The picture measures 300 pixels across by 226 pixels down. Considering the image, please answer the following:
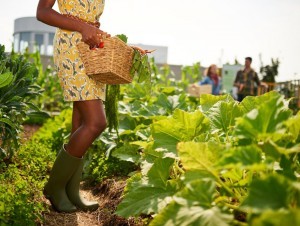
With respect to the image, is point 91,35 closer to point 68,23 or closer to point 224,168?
point 68,23

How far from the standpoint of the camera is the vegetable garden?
4.73ft

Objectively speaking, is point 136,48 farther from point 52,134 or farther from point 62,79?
point 52,134

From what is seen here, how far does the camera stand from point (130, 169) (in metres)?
3.75

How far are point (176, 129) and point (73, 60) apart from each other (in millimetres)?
757

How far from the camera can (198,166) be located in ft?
5.80

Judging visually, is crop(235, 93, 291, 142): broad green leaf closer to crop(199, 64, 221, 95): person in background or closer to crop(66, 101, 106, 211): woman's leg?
crop(66, 101, 106, 211): woman's leg

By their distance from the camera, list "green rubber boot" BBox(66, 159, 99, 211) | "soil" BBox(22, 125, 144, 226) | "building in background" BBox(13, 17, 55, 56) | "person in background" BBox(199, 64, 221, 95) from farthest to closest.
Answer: "building in background" BBox(13, 17, 55, 56), "person in background" BBox(199, 64, 221, 95), "green rubber boot" BBox(66, 159, 99, 211), "soil" BBox(22, 125, 144, 226)

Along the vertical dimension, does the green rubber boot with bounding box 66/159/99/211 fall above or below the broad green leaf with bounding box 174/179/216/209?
below

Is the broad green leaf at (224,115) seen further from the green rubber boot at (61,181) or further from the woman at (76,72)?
the green rubber boot at (61,181)

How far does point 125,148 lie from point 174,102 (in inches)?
55.6

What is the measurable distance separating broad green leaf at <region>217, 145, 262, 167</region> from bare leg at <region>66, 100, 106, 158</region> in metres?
1.25

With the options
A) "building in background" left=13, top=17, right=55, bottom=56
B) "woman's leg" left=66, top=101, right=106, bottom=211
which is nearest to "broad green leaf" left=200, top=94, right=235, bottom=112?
"woman's leg" left=66, top=101, right=106, bottom=211

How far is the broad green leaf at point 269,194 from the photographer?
132 centimetres

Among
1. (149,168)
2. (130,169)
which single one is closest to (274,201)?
(149,168)
